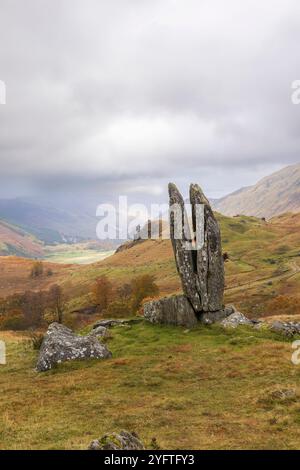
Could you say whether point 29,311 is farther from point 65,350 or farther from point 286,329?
point 286,329

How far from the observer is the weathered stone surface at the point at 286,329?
152 feet

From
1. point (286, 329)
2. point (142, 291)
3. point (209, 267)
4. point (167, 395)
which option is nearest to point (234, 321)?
point (286, 329)

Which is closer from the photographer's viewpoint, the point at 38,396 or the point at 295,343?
the point at 38,396

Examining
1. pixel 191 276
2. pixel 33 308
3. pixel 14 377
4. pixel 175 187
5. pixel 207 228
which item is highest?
pixel 175 187

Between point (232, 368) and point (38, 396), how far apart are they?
15625mm

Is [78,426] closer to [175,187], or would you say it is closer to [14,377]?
[14,377]

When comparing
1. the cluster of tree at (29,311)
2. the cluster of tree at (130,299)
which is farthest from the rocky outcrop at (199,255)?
the cluster of tree at (130,299)

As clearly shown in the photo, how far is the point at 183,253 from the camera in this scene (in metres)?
51.2

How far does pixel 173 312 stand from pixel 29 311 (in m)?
84.3

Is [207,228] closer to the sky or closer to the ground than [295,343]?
closer to the sky

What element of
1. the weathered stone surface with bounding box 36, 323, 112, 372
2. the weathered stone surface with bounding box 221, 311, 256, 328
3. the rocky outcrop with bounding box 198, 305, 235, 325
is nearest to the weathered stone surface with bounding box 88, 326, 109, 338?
the weathered stone surface with bounding box 36, 323, 112, 372

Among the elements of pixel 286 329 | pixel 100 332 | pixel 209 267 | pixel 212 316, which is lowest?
pixel 100 332

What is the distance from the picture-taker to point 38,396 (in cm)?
3098
